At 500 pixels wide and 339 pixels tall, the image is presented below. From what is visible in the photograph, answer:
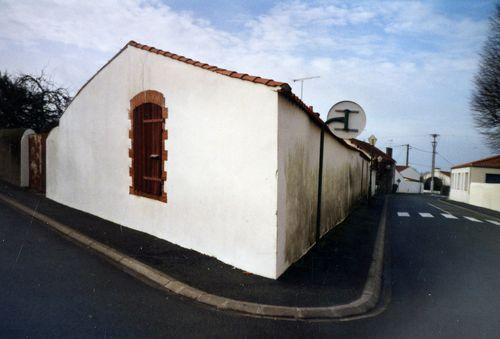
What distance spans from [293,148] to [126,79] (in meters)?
4.63

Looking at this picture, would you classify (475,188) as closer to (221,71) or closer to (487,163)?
(487,163)

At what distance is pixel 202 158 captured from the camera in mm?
5746

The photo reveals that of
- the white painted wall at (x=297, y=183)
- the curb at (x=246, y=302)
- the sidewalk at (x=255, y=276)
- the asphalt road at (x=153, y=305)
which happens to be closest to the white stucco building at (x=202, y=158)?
the white painted wall at (x=297, y=183)

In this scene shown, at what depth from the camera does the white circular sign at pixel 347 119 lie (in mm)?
5945

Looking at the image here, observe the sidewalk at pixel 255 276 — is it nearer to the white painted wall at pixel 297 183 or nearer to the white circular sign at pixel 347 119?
the white painted wall at pixel 297 183

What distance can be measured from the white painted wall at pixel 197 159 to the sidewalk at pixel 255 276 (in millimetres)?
255

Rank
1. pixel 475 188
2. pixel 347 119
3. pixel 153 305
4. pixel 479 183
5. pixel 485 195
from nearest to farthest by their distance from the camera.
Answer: pixel 153 305
pixel 347 119
pixel 485 195
pixel 479 183
pixel 475 188

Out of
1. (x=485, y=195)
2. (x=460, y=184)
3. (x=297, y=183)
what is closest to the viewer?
(x=297, y=183)

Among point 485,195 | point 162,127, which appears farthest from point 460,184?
point 162,127

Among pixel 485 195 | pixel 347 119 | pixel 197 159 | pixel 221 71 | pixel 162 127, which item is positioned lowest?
pixel 485 195

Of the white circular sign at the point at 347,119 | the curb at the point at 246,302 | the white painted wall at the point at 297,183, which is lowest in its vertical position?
the curb at the point at 246,302

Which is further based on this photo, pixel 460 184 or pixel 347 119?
pixel 460 184

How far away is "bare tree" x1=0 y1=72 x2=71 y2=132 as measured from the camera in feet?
67.5

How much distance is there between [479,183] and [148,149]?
31.5 metres
